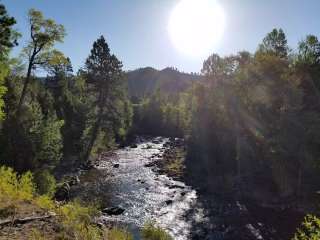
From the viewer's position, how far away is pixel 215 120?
154 feet

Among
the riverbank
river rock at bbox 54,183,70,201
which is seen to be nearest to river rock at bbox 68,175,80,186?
river rock at bbox 54,183,70,201

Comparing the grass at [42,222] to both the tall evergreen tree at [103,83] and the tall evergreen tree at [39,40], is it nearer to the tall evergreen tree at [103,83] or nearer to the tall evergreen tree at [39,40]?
the tall evergreen tree at [39,40]

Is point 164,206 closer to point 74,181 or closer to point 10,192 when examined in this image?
point 74,181

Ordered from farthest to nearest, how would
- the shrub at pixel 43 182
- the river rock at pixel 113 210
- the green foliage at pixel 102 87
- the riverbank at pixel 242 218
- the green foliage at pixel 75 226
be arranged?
the green foliage at pixel 102 87
the river rock at pixel 113 210
the shrub at pixel 43 182
the riverbank at pixel 242 218
the green foliage at pixel 75 226

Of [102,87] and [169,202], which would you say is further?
[102,87]

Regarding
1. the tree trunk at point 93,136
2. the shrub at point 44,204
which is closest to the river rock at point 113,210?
the shrub at point 44,204

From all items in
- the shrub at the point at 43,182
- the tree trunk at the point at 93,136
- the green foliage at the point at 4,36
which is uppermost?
the green foliage at the point at 4,36

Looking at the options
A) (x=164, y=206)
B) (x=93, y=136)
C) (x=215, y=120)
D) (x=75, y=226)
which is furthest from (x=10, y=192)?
(x=93, y=136)

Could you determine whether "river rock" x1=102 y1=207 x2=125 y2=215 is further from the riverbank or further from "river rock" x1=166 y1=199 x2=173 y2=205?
the riverbank

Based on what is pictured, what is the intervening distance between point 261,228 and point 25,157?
18012 mm

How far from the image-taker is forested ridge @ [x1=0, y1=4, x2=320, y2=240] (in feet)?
86.5

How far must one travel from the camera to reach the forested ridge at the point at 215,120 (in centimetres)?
2636

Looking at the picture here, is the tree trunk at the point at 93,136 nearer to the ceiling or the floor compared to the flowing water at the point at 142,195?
nearer to the ceiling

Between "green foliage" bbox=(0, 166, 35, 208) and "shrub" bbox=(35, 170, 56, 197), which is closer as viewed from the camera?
"green foliage" bbox=(0, 166, 35, 208)
